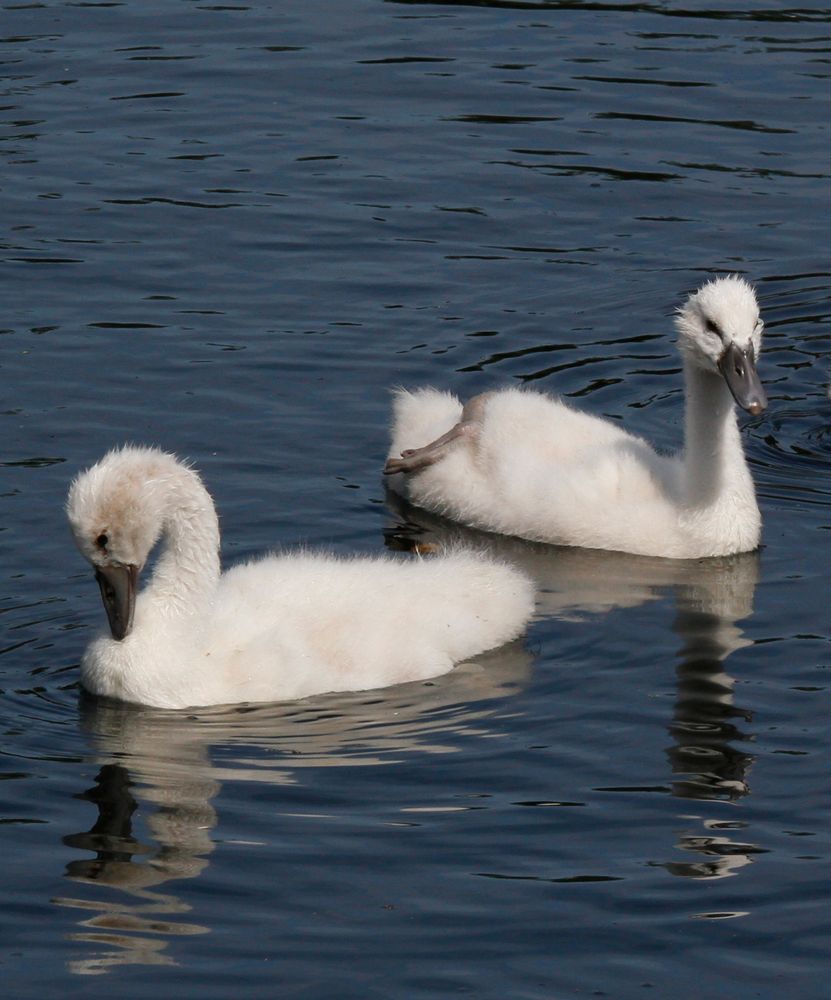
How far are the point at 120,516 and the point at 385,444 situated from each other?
3522mm

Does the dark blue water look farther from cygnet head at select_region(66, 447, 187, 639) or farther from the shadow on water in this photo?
cygnet head at select_region(66, 447, 187, 639)

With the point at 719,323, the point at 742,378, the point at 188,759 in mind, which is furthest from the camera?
the point at 719,323

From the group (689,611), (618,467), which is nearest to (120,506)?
(689,611)

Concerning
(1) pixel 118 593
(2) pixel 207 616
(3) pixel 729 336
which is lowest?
(2) pixel 207 616

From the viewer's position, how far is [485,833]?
833 centimetres

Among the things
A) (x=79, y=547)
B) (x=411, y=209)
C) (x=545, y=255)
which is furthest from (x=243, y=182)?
(x=79, y=547)

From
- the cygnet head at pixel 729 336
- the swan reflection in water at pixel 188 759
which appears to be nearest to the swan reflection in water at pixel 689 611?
the swan reflection in water at pixel 188 759

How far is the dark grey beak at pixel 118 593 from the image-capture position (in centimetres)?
933

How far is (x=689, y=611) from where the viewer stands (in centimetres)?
1059

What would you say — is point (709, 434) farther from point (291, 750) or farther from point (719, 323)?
point (291, 750)

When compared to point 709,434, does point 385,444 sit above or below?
below

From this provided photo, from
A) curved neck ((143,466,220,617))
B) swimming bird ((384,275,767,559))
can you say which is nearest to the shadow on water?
curved neck ((143,466,220,617))

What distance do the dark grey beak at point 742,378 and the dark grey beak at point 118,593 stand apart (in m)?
3.20

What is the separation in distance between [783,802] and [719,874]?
664 mm
